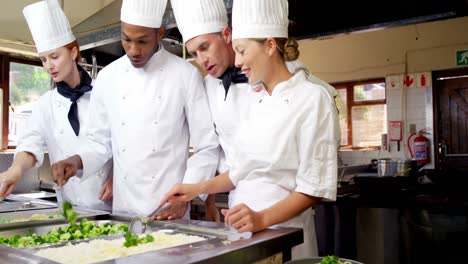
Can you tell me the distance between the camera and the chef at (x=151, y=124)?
1863 millimetres

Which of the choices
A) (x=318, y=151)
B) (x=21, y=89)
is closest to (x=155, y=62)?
(x=318, y=151)

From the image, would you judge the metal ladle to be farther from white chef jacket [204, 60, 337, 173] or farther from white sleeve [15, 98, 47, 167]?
white sleeve [15, 98, 47, 167]

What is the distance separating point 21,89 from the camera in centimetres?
538

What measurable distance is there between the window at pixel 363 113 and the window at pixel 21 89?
424 centimetres

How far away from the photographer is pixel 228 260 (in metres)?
1.05

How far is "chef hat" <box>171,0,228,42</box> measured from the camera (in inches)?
71.6

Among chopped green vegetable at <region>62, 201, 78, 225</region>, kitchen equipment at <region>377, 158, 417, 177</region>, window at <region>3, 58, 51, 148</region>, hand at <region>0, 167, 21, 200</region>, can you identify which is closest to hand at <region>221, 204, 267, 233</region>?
chopped green vegetable at <region>62, 201, 78, 225</region>

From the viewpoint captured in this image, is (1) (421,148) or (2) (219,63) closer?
(2) (219,63)

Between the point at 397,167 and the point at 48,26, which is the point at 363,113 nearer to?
the point at 397,167

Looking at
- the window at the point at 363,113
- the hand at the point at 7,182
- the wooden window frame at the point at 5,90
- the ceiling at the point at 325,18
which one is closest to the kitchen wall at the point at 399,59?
the window at the point at 363,113

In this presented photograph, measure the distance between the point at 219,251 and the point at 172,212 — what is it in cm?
69

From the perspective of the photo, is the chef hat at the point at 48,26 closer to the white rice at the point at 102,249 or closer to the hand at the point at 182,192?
the hand at the point at 182,192

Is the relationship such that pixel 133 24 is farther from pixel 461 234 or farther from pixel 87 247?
pixel 461 234

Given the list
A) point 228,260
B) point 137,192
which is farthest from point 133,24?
point 228,260
